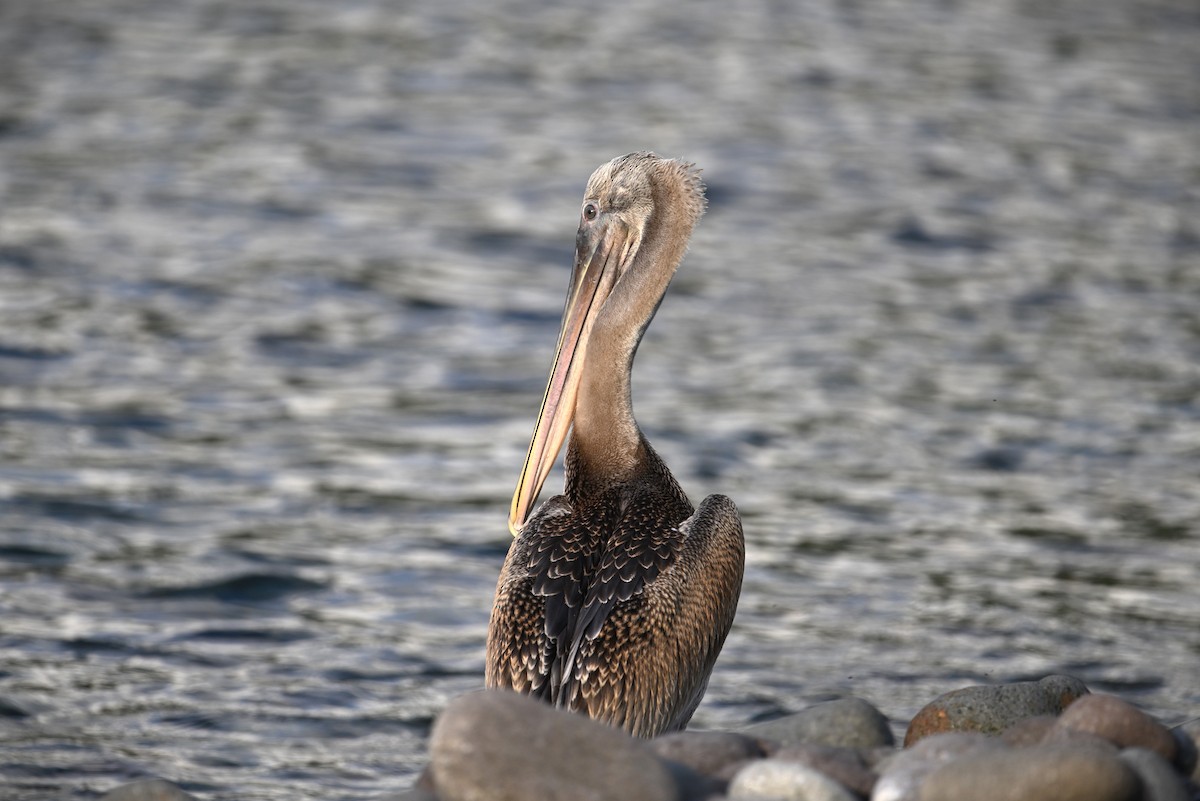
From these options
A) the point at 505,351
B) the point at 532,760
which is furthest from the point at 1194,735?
the point at 505,351

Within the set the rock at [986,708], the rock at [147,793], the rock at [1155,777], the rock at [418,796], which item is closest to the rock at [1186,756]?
the rock at [1155,777]

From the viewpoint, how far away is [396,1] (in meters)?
18.8

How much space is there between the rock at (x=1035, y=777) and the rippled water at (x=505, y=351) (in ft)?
8.97

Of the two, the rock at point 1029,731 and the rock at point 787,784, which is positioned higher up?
the rock at point 787,784

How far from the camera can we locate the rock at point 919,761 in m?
4.17

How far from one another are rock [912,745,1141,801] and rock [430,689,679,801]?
615 mm

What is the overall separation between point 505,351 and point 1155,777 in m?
7.19

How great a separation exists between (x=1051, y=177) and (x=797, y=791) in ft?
36.8

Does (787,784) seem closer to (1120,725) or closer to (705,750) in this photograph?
(705,750)

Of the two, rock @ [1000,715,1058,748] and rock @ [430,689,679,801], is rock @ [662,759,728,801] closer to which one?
rock @ [430,689,679,801]

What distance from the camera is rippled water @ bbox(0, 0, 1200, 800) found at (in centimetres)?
731

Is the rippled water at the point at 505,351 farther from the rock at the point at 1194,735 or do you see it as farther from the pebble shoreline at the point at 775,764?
the rock at the point at 1194,735

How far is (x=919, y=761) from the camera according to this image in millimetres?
4242

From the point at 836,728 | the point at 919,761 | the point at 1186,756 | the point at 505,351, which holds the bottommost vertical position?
the point at 505,351
